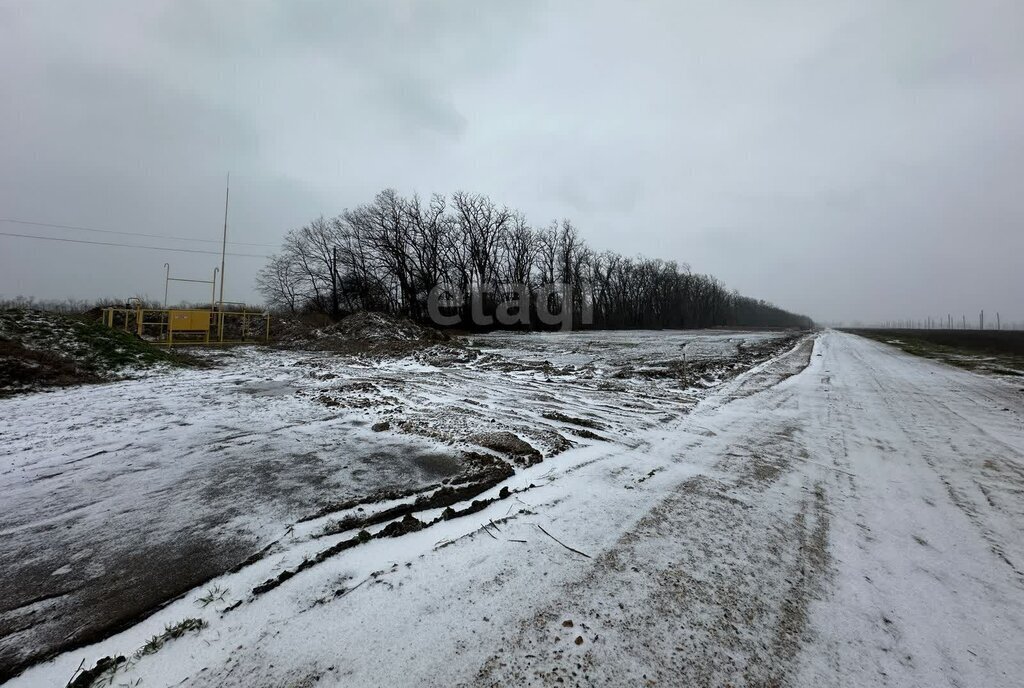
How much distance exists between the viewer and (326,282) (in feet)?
159

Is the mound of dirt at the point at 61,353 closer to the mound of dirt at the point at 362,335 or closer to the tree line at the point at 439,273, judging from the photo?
the mound of dirt at the point at 362,335

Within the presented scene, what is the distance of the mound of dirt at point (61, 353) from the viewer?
774cm

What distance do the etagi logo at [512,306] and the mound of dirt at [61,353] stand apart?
32760mm

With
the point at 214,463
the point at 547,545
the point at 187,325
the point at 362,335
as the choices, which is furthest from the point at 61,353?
the point at 547,545

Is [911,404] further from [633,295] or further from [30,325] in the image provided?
[633,295]

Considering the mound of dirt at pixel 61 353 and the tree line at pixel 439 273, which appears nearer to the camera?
the mound of dirt at pixel 61 353

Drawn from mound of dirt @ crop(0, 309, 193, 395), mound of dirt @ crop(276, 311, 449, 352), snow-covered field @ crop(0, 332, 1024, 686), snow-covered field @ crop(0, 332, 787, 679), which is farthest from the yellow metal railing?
snow-covered field @ crop(0, 332, 1024, 686)

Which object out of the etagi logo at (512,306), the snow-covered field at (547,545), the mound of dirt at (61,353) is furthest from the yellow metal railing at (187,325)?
the etagi logo at (512,306)

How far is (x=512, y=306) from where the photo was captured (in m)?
49.6

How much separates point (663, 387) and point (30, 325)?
1551cm

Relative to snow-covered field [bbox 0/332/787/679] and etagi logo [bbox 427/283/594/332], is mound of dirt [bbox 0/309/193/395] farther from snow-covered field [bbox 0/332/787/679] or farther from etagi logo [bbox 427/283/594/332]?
etagi logo [bbox 427/283/594/332]

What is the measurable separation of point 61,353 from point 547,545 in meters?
12.5

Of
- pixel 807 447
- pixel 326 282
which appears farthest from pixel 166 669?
pixel 326 282

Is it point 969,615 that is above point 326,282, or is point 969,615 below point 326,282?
below
